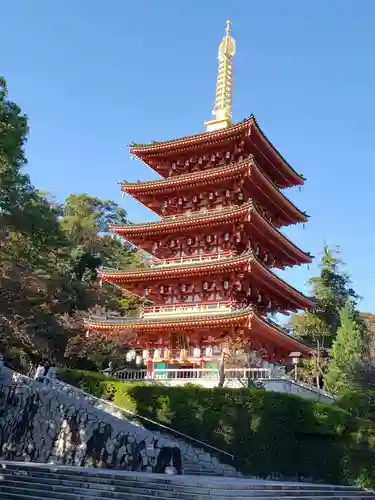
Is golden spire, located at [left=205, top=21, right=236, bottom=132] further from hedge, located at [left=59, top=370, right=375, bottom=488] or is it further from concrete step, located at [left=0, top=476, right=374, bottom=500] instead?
concrete step, located at [left=0, top=476, right=374, bottom=500]

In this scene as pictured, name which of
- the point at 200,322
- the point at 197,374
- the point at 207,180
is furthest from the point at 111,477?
the point at 207,180

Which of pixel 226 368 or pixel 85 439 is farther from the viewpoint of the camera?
pixel 226 368

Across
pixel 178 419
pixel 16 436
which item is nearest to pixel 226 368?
pixel 178 419

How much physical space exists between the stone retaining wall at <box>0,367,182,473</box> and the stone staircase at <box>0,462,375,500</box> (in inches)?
131

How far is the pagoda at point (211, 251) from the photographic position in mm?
25609

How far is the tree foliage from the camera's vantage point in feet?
77.4

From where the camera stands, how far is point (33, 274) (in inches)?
1222

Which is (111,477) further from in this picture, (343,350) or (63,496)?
(343,350)

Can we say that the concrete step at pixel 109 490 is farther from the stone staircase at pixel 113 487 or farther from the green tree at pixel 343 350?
the green tree at pixel 343 350

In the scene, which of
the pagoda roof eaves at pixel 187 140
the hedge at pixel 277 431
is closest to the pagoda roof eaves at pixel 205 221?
the pagoda roof eaves at pixel 187 140

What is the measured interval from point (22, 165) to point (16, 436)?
466 inches

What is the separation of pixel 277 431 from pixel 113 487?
26.9 feet

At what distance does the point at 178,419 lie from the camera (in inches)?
771

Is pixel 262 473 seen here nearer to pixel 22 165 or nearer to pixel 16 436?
pixel 16 436
